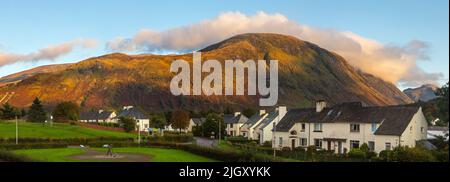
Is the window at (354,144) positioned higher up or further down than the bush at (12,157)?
further down

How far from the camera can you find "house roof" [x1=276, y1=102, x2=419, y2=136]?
191ft

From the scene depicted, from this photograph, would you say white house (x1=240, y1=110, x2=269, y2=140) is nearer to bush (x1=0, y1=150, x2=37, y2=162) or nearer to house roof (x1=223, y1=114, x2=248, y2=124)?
house roof (x1=223, y1=114, x2=248, y2=124)

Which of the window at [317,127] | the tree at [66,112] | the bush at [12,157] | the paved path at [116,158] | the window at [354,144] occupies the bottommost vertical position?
the paved path at [116,158]

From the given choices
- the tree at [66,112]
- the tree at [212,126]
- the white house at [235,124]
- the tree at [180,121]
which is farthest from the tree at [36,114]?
the white house at [235,124]

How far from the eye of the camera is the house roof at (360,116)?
2296 inches

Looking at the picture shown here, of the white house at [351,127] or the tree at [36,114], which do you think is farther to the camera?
the tree at [36,114]

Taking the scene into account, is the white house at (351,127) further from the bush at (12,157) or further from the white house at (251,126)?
the bush at (12,157)

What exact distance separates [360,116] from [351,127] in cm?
182

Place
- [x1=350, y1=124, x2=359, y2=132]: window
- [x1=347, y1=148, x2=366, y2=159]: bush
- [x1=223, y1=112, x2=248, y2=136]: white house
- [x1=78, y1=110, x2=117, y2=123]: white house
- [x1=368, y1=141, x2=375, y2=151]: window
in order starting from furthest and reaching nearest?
[x1=78, y1=110, x2=117, y2=123]: white house → [x1=223, y1=112, x2=248, y2=136]: white house → [x1=350, y1=124, x2=359, y2=132]: window → [x1=368, y1=141, x2=375, y2=151]: window → [x1=347, y1=148, x2=366, y2=159]: bush

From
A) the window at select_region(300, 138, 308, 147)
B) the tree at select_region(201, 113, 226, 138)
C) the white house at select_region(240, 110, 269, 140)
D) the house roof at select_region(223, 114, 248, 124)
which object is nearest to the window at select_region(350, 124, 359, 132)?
the window at select_region(300, 138, 308, 147)

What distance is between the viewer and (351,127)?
6412 centimetres

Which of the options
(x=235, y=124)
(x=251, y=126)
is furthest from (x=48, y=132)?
(x=235, y=124)

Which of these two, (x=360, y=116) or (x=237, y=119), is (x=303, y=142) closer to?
(x=360, y=116)
